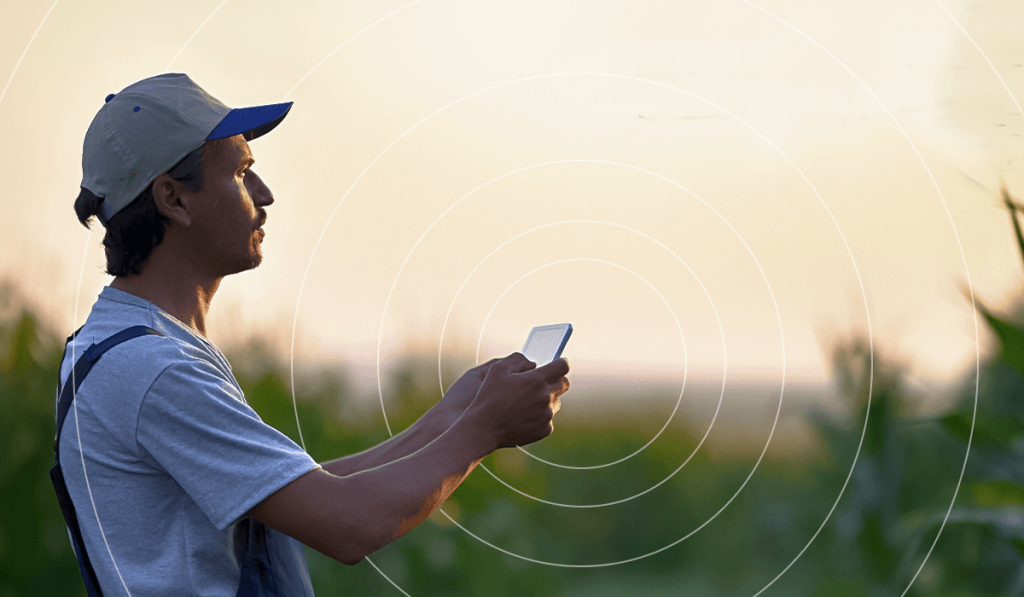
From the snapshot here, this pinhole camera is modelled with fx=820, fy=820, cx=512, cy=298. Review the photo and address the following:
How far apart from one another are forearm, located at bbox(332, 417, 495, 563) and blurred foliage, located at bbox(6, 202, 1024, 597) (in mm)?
1686

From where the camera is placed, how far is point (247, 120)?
141 cm

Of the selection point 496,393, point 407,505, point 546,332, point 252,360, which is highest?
point 546,332

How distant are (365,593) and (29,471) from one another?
56.5 inches

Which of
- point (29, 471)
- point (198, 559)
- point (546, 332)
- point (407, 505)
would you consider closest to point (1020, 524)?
point (546, 332)

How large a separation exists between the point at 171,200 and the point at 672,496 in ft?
11.6

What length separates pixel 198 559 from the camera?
1.15 m

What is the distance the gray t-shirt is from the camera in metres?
1.11

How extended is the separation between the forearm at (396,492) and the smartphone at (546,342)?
376mm

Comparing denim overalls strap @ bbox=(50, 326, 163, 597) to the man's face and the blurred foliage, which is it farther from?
the blurred foliage

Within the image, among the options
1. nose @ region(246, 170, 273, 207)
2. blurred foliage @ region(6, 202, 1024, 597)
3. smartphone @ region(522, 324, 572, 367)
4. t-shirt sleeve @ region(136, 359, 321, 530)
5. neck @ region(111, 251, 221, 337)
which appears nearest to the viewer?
t-shirt sleeve @ region(136, 359, 321, 530)

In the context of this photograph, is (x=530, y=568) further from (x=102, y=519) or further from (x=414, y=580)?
(x=102, y=519)

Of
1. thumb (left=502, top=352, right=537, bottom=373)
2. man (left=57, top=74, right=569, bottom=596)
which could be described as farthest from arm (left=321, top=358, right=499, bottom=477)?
man (left=57, top=74, right=569, bottom=596)

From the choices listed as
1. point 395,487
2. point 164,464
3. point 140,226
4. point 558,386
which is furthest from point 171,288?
point 558,386

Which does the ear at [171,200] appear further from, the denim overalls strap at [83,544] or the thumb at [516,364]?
the thumb at [516,364]
